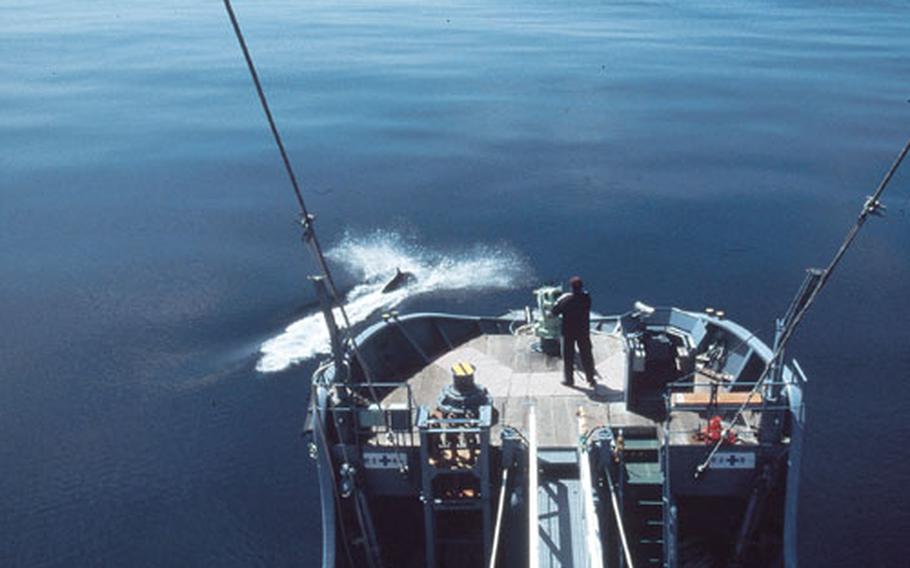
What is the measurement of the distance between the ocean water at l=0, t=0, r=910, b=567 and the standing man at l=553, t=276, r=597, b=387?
39.6ft

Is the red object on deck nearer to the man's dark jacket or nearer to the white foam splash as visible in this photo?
the man's dark jacket

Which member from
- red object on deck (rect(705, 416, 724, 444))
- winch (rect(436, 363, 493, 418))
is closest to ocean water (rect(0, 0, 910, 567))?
winch (rect(436, 363, 493, 418))

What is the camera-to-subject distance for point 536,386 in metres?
18.7

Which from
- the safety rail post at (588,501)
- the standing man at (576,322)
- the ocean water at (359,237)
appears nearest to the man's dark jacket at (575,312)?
the standing man at (576,322)

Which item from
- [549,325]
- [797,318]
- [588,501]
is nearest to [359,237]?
[549,325]

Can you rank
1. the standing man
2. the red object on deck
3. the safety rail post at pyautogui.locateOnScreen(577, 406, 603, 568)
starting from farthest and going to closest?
the standing man < the red object on deck < the safety rail post at pyautogui.locateOnScreen(577, 406, 603, 568)

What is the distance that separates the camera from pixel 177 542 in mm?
25469

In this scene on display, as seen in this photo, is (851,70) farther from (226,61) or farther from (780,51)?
(226,61)

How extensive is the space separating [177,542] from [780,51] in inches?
3828

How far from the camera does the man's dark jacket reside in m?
17.1

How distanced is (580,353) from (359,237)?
31.0 metres

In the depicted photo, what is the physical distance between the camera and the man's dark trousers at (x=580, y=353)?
691 inches

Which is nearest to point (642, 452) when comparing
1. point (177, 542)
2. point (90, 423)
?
point (177, 542)

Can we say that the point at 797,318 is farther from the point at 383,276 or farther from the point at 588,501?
the point at 383,276
